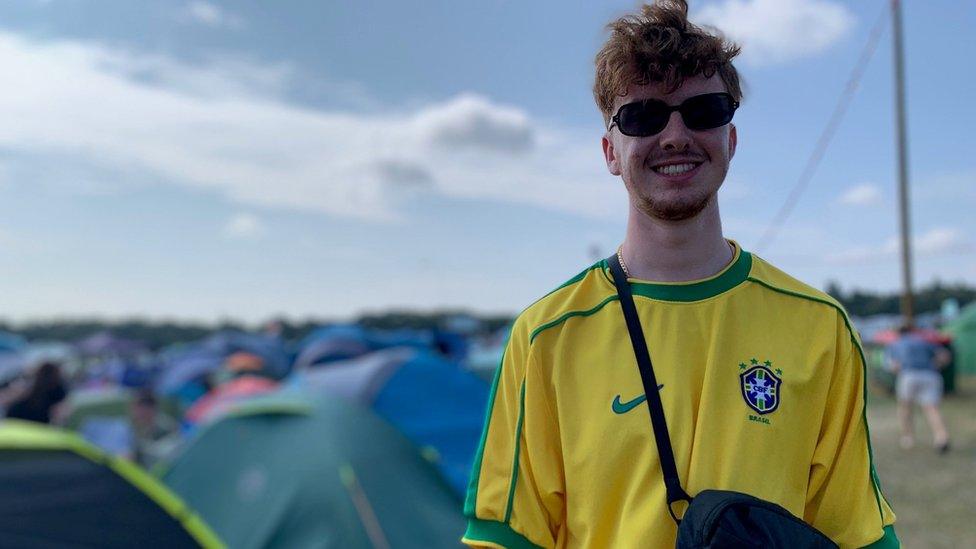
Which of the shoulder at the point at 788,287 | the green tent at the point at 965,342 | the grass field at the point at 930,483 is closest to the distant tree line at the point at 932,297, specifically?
the green tent at the point at 965,342

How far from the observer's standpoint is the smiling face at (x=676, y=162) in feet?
4.86

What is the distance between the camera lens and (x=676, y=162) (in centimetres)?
149

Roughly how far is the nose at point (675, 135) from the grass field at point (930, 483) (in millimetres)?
3593

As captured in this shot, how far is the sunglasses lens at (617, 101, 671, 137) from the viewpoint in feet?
4.90

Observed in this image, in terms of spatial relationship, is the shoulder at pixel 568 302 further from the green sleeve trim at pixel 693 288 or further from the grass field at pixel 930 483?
the grass field at pixel 930 483

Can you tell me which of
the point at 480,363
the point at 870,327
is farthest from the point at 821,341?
the point at 870,327

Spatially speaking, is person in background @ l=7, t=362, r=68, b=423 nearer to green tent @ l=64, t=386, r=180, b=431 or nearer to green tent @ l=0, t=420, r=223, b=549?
green tent @ l=64, t=386, r=180, b=431

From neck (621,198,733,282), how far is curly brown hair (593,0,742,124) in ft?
0.77

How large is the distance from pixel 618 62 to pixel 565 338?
52cm

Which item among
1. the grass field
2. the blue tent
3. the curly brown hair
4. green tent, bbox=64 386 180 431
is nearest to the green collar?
the curly brown hair

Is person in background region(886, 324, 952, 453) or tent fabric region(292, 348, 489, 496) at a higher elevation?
tent fabric region(292, 348, 489, 496)

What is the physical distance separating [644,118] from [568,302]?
1.21ft

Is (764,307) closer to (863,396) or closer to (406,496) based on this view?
(863,396)

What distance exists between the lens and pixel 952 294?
21531mm
